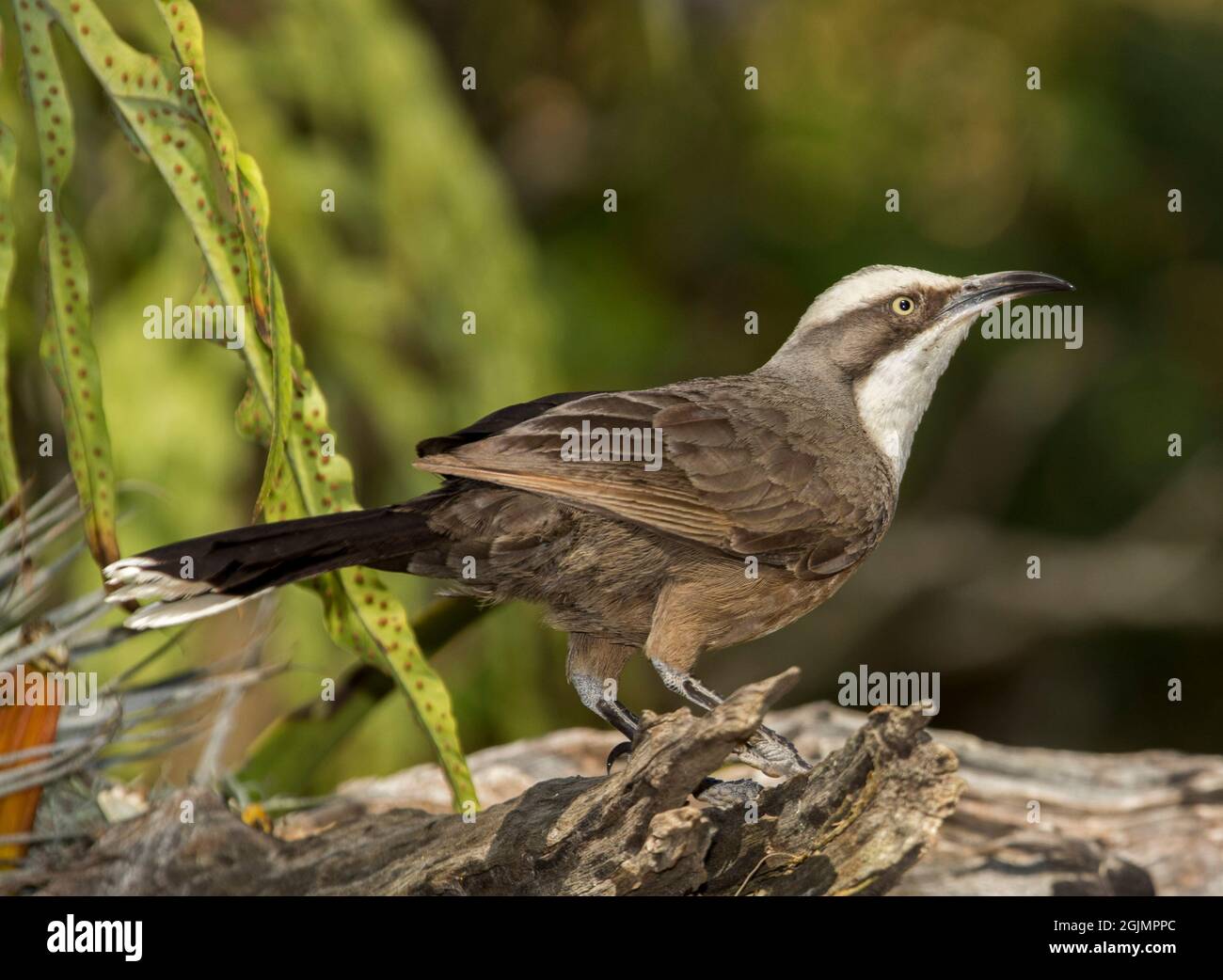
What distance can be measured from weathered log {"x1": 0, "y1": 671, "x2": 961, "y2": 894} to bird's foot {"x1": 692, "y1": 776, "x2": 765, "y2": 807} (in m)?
0.03

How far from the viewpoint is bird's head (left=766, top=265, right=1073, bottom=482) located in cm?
425

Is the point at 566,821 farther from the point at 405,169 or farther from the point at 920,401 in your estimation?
the point at 405,169

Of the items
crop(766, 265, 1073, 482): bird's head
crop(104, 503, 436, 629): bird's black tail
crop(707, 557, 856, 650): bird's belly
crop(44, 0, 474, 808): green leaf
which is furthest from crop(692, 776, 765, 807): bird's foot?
crop(766, 265, 1073, 482): bird's head

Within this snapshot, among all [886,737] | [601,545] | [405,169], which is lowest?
[886,737]

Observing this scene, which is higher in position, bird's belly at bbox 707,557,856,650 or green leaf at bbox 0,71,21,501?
green leaf at bbox 0,71,21,501

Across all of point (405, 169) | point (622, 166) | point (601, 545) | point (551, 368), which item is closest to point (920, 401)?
point (601, 545)

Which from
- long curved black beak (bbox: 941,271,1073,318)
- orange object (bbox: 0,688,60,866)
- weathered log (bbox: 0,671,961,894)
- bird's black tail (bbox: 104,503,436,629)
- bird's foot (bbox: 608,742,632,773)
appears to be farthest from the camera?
long curved black beak (bbox: 941,271,1073,318)

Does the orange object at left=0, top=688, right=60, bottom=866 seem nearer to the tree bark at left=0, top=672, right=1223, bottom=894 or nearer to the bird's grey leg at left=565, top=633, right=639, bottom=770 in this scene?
the tree bark at left=0, top=672, right=1223, bottom=894

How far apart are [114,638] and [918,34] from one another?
593cm

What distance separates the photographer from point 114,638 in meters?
4.40

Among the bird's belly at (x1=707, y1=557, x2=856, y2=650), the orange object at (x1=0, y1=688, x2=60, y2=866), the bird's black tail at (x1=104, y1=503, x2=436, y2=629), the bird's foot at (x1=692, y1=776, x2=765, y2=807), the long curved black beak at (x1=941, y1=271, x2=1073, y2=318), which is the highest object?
the long curved black beak at (x1=941, y1=271, x2=1073, y2=318)

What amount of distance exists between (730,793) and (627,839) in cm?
30

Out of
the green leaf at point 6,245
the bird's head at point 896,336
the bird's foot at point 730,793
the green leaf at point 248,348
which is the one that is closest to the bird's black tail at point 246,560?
the green leaf at point 248,348

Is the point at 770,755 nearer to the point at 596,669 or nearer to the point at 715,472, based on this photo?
the point at 596,669
